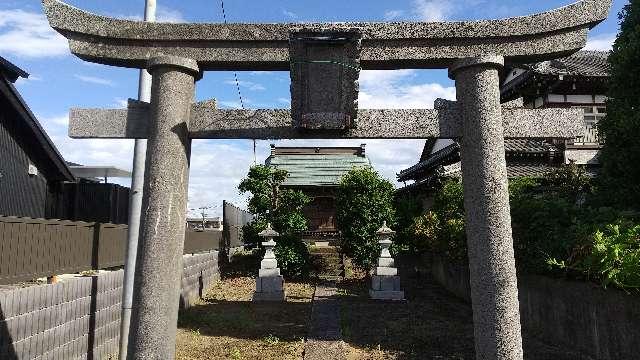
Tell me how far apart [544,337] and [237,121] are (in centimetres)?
749

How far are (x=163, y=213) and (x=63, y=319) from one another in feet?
7.75

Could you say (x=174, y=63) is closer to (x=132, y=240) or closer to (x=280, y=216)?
(x=132, y=240)

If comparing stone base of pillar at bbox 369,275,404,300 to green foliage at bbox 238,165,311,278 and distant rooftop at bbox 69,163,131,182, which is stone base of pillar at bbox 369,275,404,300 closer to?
green foliage at bbox 238,165,311,278

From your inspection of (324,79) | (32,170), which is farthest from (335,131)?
(32,170)

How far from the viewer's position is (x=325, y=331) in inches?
337

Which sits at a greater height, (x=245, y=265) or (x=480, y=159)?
(x=480, y=159)

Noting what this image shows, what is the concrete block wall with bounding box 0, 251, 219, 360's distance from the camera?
4324mm

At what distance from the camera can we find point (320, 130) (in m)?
4.44

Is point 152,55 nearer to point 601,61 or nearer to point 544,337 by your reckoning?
point 544,337

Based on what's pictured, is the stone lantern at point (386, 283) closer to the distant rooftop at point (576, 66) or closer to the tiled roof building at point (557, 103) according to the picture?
the tiled roof building at point (557, 103)

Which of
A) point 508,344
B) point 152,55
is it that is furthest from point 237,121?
point 508,344

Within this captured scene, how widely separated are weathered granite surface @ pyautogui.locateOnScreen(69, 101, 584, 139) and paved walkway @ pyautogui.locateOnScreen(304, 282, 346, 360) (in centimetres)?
397

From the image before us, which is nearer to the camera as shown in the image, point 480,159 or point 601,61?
point 480,159

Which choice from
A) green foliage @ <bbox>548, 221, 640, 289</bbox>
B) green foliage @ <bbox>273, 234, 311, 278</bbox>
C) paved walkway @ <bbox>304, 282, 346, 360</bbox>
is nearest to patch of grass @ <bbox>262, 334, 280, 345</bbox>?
paved walkway @ <bbox>304, 282, 346, 360</bbox>
